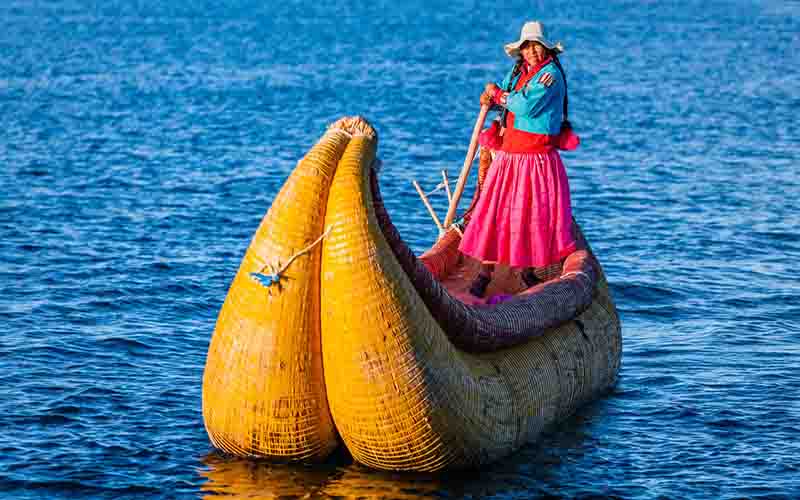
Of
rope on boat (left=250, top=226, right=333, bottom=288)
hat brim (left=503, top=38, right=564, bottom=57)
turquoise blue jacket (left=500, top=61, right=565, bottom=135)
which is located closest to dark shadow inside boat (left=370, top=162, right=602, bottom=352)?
rope on boat (left=250, top=226, right=333, bottom=288)

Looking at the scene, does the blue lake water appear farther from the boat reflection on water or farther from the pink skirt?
the pink skirt

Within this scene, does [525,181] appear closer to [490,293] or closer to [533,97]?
[533,97]

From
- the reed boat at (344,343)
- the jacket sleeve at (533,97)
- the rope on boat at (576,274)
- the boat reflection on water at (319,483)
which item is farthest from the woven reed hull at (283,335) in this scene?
the rope on boat at (576,274)

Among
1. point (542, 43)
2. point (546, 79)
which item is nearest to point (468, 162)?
point (546, 79)

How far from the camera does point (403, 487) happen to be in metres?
7.86

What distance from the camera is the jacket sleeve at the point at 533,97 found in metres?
9.55

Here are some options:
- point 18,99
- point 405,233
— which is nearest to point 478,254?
point 405,233

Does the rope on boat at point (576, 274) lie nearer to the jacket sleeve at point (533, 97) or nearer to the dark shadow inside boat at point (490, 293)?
the dark shadow inside boat at point (490, 293)

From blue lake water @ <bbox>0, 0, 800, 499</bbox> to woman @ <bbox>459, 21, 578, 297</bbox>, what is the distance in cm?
129

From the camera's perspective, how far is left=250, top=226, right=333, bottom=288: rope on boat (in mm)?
7422

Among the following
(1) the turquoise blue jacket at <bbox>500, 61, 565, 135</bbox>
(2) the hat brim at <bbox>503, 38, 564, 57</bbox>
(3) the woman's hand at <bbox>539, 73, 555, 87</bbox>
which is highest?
(2) the hat brim at <bbox>503, 38, 564, 57</bbox>

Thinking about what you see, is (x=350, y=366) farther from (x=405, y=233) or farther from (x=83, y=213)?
(x=83, y=213)

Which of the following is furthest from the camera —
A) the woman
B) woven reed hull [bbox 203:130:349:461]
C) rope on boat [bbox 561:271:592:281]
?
the woman

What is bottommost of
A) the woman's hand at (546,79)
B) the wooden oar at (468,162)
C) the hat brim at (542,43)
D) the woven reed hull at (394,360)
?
the woven reed hull at (394,360)
